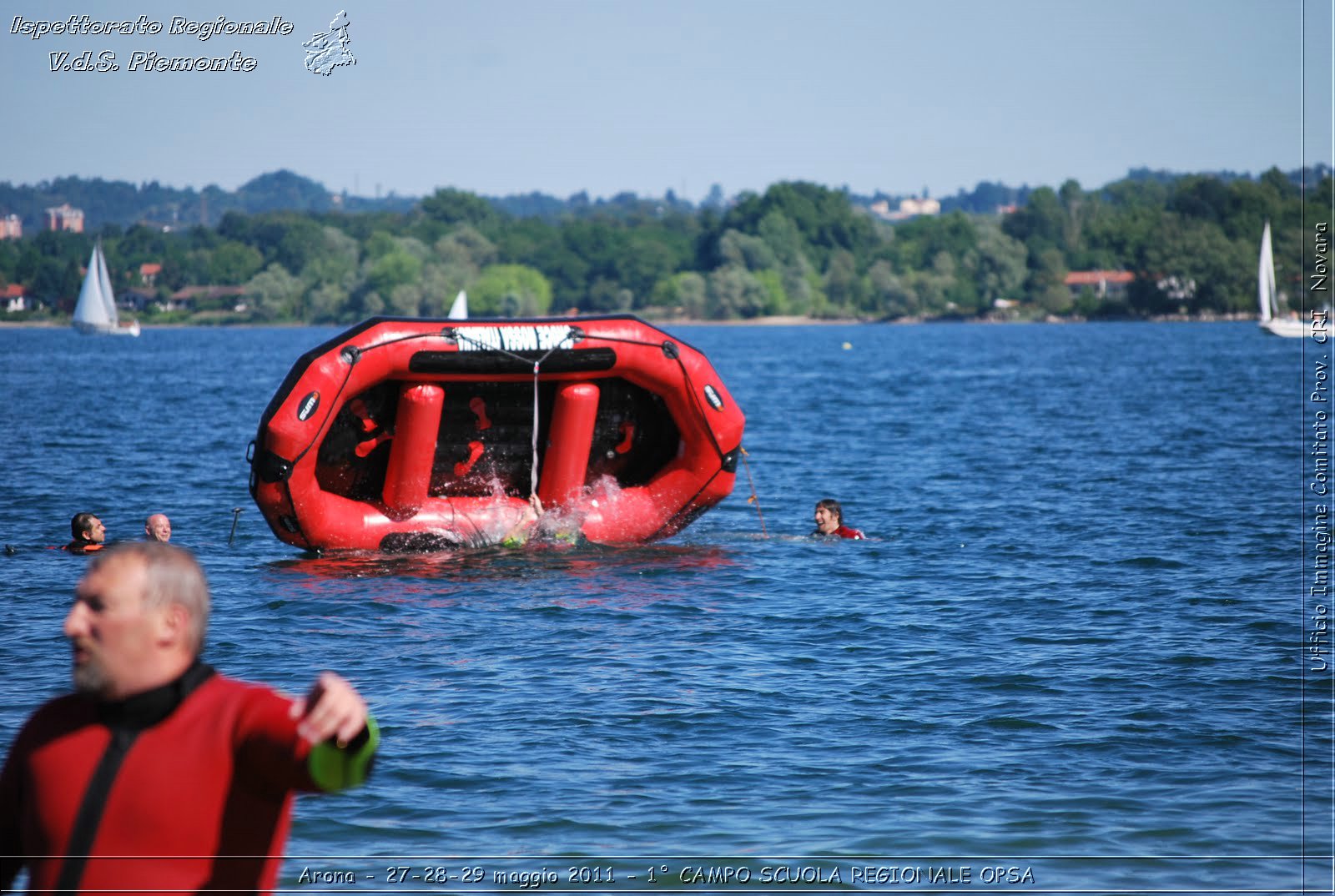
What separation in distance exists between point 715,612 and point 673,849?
13.8ft

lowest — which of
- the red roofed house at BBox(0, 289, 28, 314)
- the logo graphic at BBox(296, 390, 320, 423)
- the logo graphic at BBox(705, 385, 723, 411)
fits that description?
the logo graphic at BBox(705, 385, 723, 411)

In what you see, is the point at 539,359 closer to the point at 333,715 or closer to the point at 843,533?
the point at 843,533

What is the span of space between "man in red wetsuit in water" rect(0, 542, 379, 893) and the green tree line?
95.2 m

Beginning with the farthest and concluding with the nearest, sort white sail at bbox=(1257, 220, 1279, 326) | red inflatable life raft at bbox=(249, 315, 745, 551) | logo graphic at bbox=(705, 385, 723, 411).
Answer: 1. white sail at bbox=(1257, 220, 1279, 326)
2. logo graphic at bbox=(705, 385, 723, 411)
3. red inflatable life raft at bbox=(249, 315, 745, 551)

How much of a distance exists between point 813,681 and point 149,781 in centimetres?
543

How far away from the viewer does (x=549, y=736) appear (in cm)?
657

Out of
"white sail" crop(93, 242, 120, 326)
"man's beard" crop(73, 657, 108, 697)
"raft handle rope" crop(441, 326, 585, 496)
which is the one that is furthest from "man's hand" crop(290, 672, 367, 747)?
"white sail" crop(93, 242, 120, 326)

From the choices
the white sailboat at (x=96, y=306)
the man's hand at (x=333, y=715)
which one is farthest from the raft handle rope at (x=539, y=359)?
the white sailboat at (x=96, y=306)

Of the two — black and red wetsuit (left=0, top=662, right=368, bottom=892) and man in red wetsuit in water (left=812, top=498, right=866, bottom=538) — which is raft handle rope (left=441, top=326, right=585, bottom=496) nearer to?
man in red wetsuit in water (left=812, top=498, right=866, bottom=538)

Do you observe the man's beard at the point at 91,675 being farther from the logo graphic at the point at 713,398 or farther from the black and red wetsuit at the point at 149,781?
the logo graphic at the point at 713,398

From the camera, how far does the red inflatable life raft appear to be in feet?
34.0

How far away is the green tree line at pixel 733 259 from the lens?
10606 centimetres

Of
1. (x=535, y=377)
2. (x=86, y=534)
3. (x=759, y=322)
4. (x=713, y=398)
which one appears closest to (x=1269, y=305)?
(x=713, y=398)

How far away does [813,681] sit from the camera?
Result: 25.2ft
